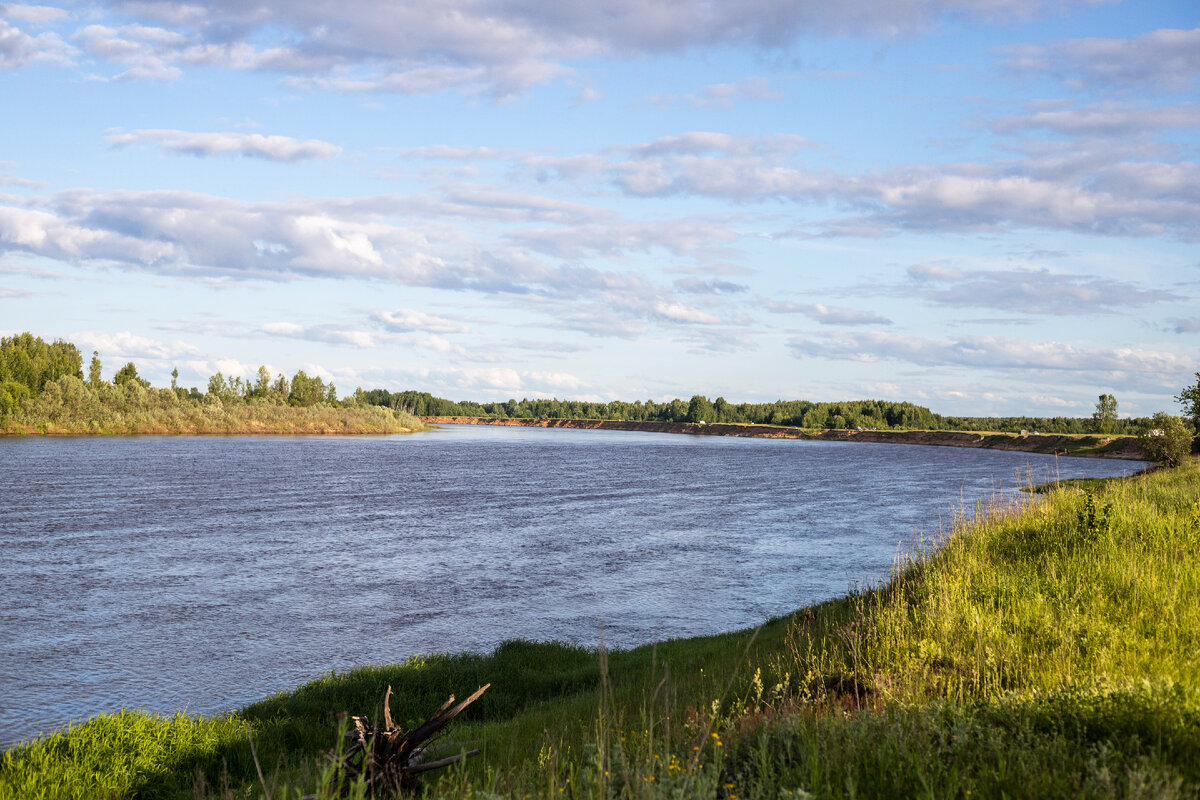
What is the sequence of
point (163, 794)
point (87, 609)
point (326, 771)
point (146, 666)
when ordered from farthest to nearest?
point (87, 609) → point (146, 666) → point (163, 794) → point (326, 771)

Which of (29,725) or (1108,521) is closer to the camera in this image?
(29,725)

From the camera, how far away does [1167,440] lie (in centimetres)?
6500

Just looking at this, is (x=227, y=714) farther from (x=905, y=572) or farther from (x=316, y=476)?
(x=316, y=476)

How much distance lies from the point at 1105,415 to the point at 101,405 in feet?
743

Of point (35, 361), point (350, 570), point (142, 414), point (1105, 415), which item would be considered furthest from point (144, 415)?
point (1105, 415)

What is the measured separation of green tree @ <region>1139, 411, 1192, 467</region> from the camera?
64.2 m

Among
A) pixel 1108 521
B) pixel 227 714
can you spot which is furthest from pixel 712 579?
pixel 227 714

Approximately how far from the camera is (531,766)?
797cm

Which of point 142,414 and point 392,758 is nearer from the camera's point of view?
point 392,758

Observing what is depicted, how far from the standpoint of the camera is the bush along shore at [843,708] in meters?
5.86

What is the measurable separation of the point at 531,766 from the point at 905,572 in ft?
42.2

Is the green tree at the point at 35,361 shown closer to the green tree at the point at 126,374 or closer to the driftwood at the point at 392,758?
the green tree at the point at 126,374

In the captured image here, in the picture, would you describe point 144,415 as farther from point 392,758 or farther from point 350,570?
point 392,758

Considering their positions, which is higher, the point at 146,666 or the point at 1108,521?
the point at 1108,521
